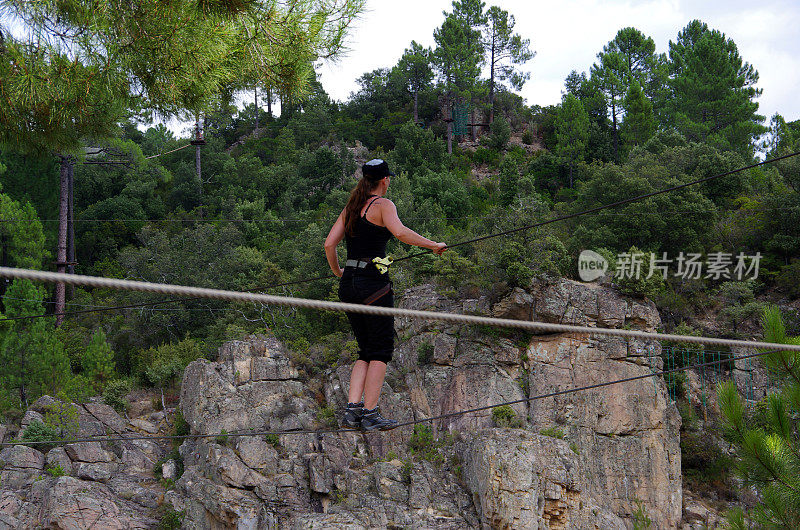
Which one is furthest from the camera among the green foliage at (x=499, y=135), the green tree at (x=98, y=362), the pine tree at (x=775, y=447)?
the green foliage at (x=499, y=135)

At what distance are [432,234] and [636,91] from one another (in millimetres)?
17573

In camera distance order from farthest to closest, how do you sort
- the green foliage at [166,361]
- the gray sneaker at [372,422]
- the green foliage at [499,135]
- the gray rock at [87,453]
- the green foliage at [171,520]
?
the green foliage at [499,135] → the green foliage at [166,361] → the gray rock at [87,453] → the green foliage at [171,520] → the gray sneaker at [372,422]

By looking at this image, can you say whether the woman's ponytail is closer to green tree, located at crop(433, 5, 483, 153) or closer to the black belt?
the black belt

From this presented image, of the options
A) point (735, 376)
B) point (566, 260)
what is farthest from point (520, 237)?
point (735, 376)

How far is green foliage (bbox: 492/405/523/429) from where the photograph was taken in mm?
18734

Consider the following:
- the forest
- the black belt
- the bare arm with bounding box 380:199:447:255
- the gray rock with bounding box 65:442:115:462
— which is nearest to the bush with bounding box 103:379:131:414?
the forest

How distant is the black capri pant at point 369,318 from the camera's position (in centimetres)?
448

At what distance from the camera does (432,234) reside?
2641 cm

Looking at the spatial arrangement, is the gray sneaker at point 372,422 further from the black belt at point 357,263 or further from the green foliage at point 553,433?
the green foliage at point 553,433

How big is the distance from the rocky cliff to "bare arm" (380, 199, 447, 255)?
13229 millimetres

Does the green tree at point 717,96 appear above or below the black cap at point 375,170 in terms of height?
above

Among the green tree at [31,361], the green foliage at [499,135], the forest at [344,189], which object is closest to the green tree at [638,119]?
the forest at [344,189]

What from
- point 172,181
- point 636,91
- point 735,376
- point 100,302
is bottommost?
point 735,376

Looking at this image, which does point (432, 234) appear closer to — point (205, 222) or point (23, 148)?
point (205, 222)
